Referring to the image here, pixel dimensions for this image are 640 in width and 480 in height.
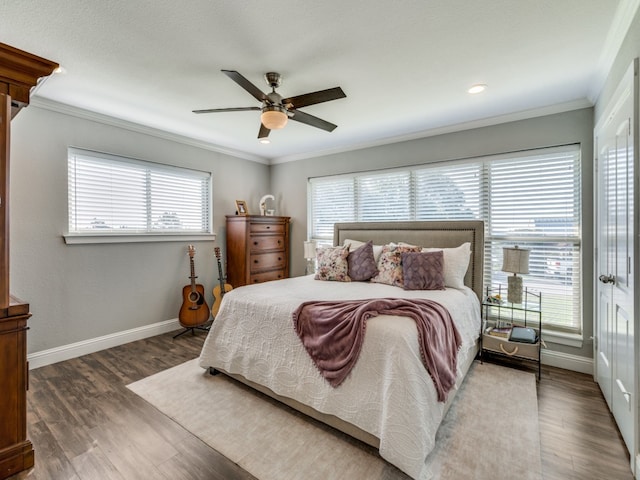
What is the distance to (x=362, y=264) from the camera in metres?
3.49

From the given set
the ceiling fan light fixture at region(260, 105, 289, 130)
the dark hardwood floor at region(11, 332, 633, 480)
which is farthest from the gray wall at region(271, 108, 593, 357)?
the ceiling fan light fixture at region(260, 105, 289, 130)

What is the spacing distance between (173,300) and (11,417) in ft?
7.95

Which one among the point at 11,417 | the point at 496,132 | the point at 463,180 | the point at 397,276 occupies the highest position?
the point at 496,132

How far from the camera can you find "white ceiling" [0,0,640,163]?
175 centimetres

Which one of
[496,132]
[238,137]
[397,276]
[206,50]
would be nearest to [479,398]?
[397,276]

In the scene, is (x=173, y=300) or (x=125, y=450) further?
(x=173, y=300)

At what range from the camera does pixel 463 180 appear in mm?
3643

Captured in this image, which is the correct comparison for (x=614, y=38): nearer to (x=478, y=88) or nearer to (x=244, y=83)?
(x=478, y=88)

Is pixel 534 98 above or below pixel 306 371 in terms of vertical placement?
above

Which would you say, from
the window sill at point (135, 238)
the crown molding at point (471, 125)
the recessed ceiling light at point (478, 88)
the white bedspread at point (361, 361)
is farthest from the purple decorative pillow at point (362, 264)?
the window sill at point (135, 238)

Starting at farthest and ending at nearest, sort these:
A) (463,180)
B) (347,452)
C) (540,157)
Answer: (463,180) → (540,157) → (347,452)

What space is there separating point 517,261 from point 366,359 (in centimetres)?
204

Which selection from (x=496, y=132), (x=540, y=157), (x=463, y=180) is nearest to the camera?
(x=540, y=157)

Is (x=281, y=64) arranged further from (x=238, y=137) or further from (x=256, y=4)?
(x=238, y=137)
